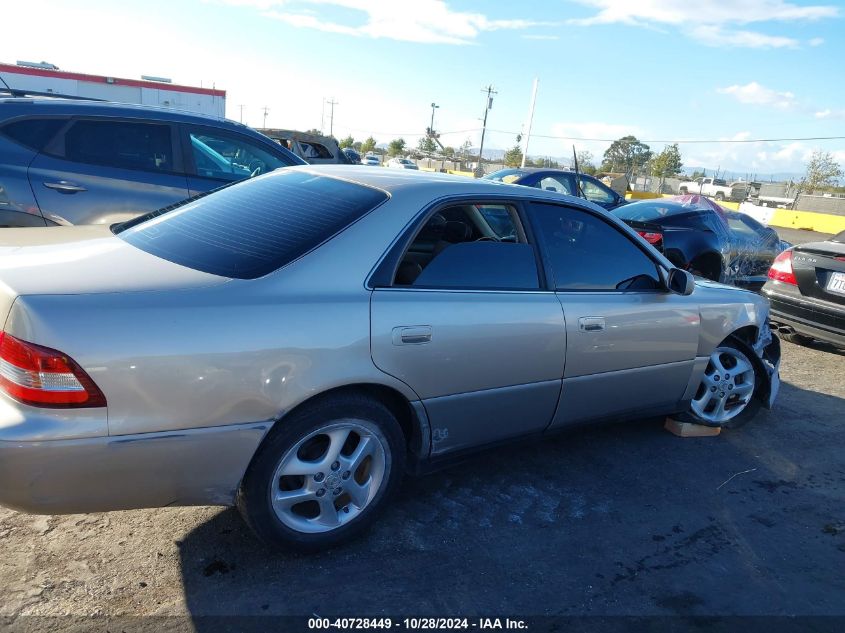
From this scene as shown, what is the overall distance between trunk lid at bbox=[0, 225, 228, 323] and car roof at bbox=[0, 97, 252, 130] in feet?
8.14

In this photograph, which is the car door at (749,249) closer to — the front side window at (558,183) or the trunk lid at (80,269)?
the front side window at (558,183)

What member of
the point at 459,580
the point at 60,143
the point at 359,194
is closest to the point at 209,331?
the point at 359,194

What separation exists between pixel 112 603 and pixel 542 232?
8.09ft

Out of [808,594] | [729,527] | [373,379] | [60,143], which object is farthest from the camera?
[60,143]

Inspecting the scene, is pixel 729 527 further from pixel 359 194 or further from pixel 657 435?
pixel 359 194

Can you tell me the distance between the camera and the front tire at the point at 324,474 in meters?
2.42

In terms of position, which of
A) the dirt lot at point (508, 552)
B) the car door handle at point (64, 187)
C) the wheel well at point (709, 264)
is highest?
the car door handle at point (64, 187)

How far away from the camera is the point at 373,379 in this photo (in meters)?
2.53

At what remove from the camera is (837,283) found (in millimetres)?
5934

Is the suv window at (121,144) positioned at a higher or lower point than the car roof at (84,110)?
lower

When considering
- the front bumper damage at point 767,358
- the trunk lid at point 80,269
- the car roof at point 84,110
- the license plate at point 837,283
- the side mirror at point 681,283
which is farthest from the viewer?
the license plate at point 837,283

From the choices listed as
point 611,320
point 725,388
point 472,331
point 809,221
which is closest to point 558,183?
point 725,388

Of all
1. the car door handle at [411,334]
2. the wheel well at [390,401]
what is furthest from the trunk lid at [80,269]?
the car door handle at [411,334]

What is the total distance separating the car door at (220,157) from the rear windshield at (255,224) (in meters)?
2.33
